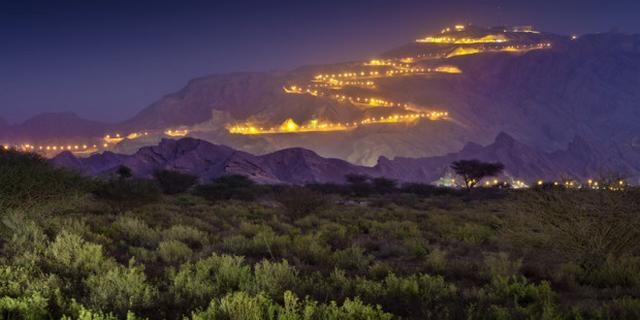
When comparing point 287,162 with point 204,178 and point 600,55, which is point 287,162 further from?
point 600,55

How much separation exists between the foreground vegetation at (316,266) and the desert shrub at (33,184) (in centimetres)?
5

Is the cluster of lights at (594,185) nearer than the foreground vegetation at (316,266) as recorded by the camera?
No

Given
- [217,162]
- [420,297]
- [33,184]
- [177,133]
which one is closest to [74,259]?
[33,184]

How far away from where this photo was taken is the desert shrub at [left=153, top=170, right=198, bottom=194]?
1517 inches

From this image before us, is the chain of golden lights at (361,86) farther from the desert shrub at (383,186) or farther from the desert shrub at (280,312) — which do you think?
the desert shrub at (280,312)

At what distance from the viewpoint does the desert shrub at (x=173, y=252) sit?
898 cm

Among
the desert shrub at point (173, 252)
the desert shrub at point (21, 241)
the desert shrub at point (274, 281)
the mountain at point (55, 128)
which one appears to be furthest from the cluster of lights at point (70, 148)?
the desert shrub at point (274, 281)

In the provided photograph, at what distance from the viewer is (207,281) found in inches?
264

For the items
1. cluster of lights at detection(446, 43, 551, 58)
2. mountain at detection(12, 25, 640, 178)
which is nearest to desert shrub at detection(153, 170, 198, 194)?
mountain at detection(12, 25, 640, 178)

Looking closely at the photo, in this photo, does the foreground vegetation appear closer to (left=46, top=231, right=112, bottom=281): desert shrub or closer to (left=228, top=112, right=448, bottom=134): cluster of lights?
(left=46, top=231, right=112, bottom=281): desert shrub

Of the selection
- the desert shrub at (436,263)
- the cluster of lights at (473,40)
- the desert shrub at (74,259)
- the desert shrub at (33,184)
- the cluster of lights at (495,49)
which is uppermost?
the cluster of lights at (473,40)

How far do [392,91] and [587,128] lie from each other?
5391 centimetres

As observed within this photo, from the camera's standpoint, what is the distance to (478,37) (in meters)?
153

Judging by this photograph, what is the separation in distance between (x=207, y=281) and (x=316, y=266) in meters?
2.92
